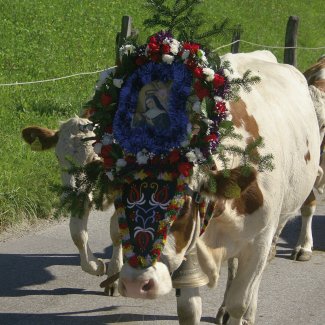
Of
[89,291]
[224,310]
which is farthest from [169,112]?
[89,291]

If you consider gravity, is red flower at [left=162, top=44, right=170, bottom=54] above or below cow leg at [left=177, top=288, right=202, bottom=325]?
above

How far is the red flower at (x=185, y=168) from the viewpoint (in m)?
4.59

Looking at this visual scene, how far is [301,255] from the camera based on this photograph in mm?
8258

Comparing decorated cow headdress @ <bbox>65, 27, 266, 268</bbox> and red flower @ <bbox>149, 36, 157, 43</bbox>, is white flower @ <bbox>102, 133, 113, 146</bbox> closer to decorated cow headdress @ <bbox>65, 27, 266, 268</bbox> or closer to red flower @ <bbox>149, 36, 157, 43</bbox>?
decorated cow headdress @ <bbox>65, 27, 266, 268</bbox>

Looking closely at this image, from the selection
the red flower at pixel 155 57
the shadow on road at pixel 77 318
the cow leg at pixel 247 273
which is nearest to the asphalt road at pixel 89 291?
the shadow on road at pixel 77 318

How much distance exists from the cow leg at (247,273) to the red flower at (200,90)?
1.19 m

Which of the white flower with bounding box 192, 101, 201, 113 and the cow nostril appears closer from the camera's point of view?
the cow nostril

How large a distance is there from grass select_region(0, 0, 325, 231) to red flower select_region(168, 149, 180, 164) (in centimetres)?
77

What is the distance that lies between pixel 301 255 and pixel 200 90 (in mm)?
3926

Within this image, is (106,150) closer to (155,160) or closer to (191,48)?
(155,160)

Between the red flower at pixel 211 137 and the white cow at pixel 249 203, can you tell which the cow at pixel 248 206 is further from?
the red flower at pixel 211 137

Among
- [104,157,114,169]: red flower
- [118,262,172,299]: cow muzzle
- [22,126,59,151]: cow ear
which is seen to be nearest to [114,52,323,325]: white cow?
[118,262,172,299]: cow muzzle

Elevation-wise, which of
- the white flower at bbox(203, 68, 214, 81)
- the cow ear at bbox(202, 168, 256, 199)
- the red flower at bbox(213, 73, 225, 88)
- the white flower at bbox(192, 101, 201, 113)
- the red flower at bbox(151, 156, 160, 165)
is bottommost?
the cow ear at bbox(202, 168, 256, 199)

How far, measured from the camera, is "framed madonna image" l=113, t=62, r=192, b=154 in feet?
15.2
